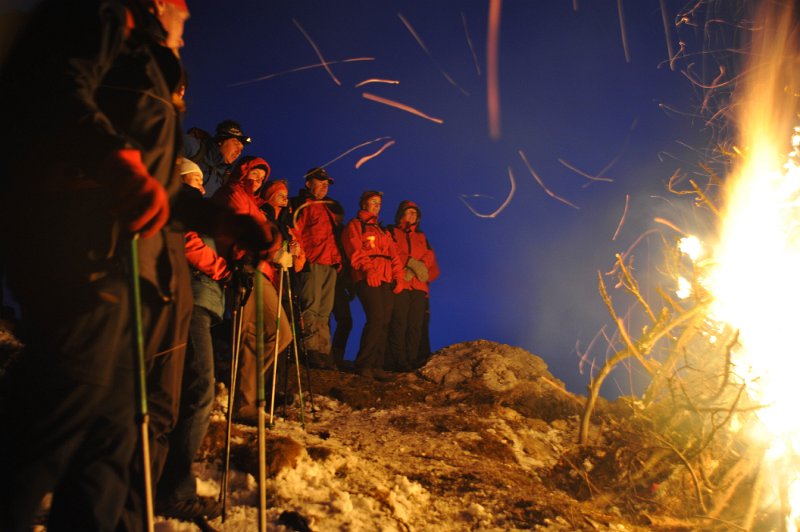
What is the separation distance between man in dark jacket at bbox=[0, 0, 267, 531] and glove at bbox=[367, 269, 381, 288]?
7.54 m

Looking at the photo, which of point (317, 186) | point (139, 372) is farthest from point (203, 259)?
point (317, 186)

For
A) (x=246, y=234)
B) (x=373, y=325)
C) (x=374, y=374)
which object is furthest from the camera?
(x=373, y=325)

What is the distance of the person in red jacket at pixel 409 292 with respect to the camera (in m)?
10.3

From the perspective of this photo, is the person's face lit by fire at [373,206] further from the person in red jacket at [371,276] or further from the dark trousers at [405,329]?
the dark trousers at [405,329]

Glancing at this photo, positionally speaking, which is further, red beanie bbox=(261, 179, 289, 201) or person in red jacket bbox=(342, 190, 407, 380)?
person in red jacket bbox=(342, 190, 407, 380)

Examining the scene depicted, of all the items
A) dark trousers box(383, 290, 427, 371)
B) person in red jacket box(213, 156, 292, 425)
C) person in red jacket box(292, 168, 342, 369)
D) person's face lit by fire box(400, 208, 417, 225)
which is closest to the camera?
person in red jacket box(213, 156, 292, 425)

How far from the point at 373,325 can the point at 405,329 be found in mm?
1139

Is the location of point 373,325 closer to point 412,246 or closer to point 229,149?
point 412,246

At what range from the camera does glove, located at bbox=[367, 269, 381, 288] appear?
9541mm

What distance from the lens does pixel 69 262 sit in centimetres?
185

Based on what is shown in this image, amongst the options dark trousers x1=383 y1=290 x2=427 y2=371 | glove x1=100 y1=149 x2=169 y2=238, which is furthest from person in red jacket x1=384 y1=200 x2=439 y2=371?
glove x1=100 y1=149 x2=169 y2=238

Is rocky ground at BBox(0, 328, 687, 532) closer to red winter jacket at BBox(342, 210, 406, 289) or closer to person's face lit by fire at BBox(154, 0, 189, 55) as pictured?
red winter jacket at BBox(342, 210, 406, 289)

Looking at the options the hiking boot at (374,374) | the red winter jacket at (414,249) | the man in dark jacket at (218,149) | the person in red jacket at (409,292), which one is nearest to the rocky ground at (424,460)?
the hiking boot at (374,374)

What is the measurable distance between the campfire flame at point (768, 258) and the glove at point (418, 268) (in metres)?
5.00
